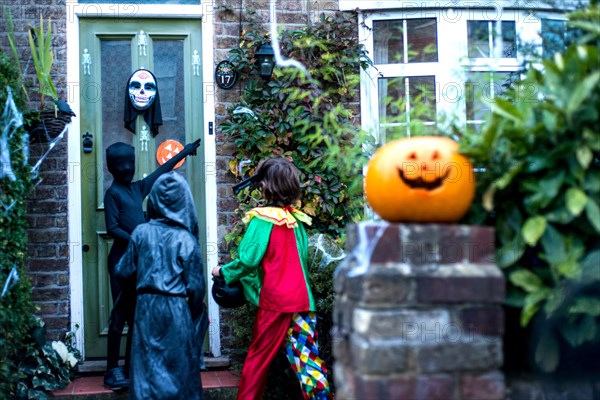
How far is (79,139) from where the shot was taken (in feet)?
20.9

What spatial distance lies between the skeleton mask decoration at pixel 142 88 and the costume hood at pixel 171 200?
1.92 metres

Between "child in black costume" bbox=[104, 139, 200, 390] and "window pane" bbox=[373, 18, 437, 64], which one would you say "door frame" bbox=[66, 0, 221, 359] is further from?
"window pane" bbox=[373, 18, 437, 64]

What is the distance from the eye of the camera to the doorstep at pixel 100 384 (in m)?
5.56

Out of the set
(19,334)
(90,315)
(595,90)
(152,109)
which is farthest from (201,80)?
(595,90)

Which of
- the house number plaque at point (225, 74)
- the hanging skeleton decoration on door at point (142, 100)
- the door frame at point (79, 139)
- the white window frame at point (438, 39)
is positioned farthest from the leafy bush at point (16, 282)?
the white window frame at point (438, 39)

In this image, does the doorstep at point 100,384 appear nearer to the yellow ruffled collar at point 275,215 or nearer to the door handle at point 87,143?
the yellow ruffled collar at point 275,215

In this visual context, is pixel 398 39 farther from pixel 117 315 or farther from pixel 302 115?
pixel 117 315

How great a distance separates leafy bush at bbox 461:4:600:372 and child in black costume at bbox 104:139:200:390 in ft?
11.6

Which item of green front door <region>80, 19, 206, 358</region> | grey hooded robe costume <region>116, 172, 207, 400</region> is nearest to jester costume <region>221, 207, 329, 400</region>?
grey hooded robe costume <region>116, 172, 207, 400</region>

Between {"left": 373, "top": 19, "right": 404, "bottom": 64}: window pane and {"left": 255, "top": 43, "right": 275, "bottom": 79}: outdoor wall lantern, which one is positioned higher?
{"left": 373, "top": 19, "right": 404, "bottom": 64}: window pane

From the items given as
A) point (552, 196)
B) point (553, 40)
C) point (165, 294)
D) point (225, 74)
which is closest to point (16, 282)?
point (165, 294)

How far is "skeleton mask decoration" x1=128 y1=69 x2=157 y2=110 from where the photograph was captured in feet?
21.1

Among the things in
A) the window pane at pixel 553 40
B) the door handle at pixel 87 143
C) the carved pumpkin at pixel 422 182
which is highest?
the window pane at pixel 553 40

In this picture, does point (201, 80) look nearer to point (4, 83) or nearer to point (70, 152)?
point (70, 152)
